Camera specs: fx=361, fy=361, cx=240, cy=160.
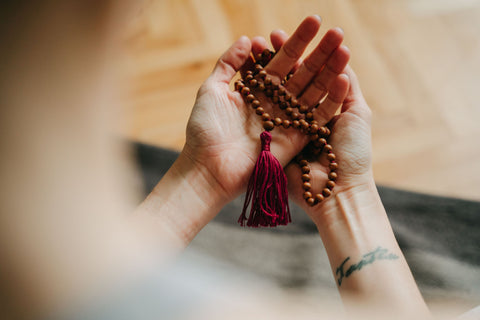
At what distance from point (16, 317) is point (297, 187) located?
735 millimetres

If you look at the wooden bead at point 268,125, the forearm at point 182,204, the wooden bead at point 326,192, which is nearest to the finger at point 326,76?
the wooden bead at point 268,125

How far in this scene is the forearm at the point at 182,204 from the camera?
2.86ft

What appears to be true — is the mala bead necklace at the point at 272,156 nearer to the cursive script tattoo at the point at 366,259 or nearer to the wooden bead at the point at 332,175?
the wooden bead at the point at 332,175

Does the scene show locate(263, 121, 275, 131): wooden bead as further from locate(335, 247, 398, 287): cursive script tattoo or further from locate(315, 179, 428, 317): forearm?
locate(335, 247, 398, 287): cursive script tattoo

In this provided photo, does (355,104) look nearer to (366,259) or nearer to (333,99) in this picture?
(333,99)

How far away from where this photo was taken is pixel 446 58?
4.93 feet

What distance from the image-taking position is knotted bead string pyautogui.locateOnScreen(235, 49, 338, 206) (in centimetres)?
90

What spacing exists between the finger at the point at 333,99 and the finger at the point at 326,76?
0.02m

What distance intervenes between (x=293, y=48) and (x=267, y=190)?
355 mm

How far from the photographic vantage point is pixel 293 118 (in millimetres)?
925

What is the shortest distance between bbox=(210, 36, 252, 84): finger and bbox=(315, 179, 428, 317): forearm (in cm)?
42

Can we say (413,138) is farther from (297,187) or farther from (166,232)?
(166,232)

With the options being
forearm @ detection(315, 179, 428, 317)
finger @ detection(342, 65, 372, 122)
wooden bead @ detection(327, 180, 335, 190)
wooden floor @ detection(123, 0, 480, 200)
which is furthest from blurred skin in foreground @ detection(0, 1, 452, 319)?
wooden floor @ detection(123, 0, 480, 200)

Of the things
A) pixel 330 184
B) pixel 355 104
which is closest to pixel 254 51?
pixel 355 104
